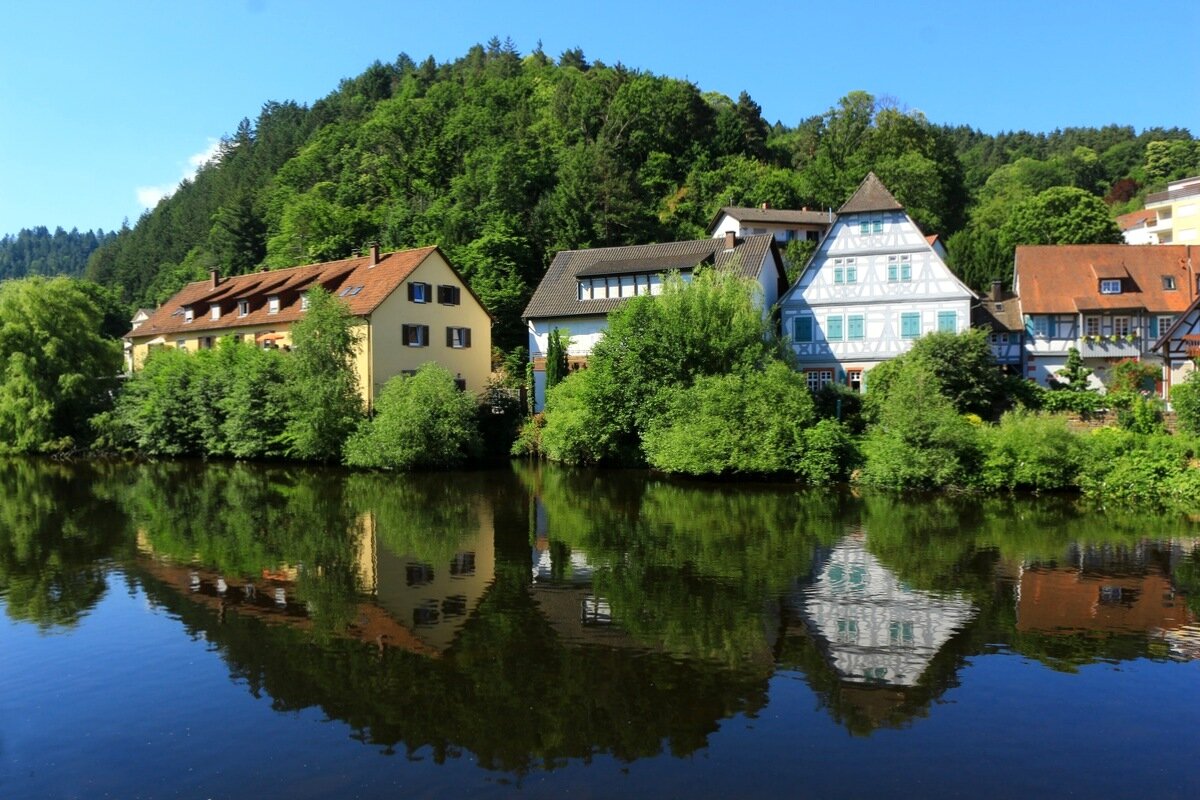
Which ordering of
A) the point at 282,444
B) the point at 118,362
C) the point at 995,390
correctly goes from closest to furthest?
the point at 995,390 → the point at 282,444 → the point at 118,362

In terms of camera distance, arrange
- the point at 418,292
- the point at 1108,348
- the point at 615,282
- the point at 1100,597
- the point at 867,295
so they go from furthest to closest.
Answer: the point at 418,292 < the point at 615,282 < the point at 1108,348 < the point at 867,295 < the point at 1100,597

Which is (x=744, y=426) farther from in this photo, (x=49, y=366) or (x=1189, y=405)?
(x=49, y=366)

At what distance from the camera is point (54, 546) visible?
23.1 meters

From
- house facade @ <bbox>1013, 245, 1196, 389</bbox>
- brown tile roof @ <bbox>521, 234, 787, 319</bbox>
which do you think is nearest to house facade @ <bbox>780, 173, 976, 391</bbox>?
brown tile roof @ <bbox>521, 234, 787, 319</bbox>

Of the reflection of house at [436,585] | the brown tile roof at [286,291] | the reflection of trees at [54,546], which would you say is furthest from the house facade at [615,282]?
the reflection of house at [436,585]

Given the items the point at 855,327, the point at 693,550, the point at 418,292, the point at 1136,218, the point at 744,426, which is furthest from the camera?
the point at 1136,218

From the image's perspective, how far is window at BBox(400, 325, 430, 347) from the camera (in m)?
46.8

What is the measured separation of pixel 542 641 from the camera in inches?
578

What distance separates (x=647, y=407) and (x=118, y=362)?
3379 cm

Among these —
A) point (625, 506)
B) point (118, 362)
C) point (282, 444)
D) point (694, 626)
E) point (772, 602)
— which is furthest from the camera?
point (118, 362)

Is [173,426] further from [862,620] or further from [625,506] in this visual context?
[862,620]

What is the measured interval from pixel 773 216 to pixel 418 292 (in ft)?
93.6

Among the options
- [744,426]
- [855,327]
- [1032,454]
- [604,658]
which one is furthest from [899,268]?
[604,658]

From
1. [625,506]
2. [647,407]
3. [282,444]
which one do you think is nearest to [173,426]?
[282,444]
